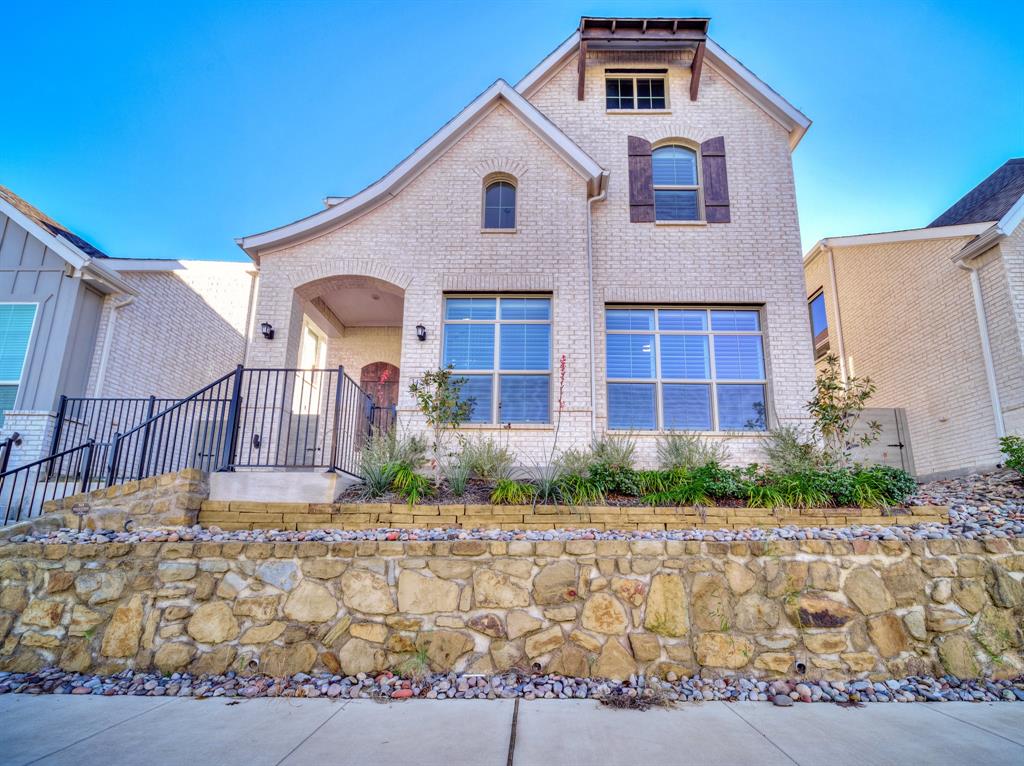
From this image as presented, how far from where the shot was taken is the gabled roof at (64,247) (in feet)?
29.8

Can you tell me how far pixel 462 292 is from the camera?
9.17 m

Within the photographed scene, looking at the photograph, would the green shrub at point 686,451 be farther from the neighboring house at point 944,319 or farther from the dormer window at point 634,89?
the dormer window at point 634,89

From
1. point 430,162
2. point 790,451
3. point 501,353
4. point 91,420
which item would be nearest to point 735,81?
point 430,162

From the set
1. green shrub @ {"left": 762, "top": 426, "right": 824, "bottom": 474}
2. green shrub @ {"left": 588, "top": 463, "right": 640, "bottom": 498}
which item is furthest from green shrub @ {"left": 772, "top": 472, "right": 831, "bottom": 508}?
green shrub @ {"left": 588, "top": 463, "right": 640, "bottom": 498}

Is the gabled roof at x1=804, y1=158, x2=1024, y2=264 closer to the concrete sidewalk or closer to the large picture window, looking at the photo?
the large picture window

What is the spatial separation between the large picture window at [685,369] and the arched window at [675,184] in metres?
1.84

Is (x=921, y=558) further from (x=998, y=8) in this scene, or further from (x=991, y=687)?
(x=998, y=8)

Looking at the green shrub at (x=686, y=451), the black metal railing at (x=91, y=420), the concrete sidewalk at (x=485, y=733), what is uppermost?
the black metal railing at (x=91, y=420)

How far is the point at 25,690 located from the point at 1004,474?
12023 millimetres

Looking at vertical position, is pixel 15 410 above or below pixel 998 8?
below

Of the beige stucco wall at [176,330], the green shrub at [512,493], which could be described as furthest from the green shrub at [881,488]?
the beige stucco wall at [176,330]

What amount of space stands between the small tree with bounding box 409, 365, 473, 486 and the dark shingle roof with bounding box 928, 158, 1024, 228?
32.5ft

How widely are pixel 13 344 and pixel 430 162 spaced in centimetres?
730

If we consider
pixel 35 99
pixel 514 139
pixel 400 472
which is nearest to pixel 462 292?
Result: pixel 514 139
